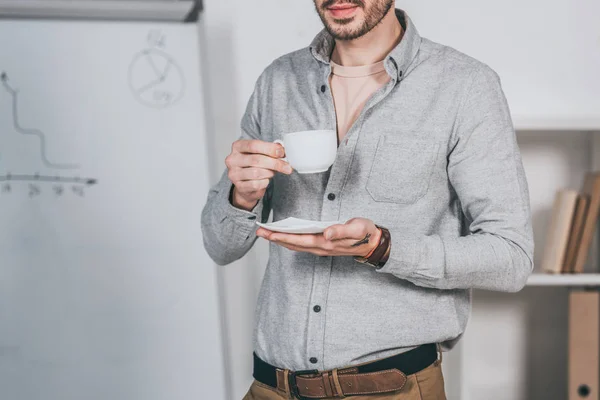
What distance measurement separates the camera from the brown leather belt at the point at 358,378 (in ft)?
3.78

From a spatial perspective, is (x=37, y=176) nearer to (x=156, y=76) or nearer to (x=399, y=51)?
(x=156, y=76)

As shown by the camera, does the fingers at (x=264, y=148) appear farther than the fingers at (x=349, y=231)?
Yes

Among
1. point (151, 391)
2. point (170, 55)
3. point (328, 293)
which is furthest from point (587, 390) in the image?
point (170, 55)

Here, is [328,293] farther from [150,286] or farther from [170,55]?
[170,55]

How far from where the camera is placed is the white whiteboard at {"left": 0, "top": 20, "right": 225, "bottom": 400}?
65.0 inches

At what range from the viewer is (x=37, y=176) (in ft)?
5.45

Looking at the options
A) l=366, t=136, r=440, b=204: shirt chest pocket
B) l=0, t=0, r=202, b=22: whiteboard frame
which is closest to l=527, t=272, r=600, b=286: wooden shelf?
l=366, t=136, r=440, b=204: shirt chest pocket

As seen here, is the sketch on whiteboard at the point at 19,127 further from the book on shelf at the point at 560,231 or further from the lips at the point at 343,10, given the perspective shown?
the book on shelf at the point at 560,231

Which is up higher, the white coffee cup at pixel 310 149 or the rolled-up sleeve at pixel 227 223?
the white coffee cup at pixel 310 149

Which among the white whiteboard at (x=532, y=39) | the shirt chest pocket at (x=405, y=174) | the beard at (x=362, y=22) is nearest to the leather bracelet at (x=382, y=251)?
the shirt chest pocket at (x=405, y=174)

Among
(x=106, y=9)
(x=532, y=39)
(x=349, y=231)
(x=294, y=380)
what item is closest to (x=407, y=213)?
(x=349, y=231)

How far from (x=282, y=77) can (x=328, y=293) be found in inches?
18.1

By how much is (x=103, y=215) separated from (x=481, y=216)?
1.00m

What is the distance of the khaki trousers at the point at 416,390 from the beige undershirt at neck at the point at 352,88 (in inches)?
18.2
